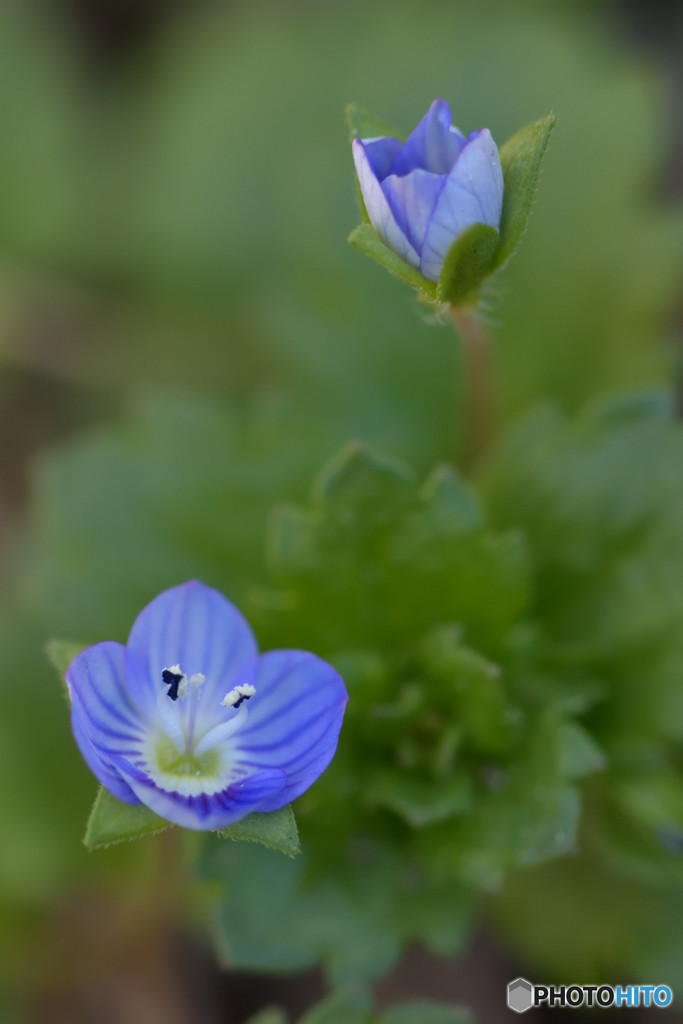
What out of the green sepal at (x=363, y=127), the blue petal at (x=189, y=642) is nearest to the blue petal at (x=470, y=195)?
the green sepal at (x=363, y=127)

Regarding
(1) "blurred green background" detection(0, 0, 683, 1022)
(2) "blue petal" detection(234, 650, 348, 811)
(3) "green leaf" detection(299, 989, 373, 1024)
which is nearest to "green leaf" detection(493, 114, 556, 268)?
(1) "blurred green background" detection(0, 0, 683, 1022)

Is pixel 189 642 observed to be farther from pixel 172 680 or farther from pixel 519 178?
pixel 519 178

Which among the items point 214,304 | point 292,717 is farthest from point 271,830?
point 214,304

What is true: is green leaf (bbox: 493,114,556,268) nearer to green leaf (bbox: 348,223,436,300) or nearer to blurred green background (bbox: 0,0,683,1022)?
green leaf (bbox: 348,223,436,300)

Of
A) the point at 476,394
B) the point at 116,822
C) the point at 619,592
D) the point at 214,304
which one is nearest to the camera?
the point at 116,822

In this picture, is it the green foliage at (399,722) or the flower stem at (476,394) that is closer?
the green foliage at (399,722)

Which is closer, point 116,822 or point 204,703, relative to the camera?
point 116,822

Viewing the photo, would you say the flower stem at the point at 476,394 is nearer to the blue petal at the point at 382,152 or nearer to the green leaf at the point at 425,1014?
the blue petal at the point at 382,152
